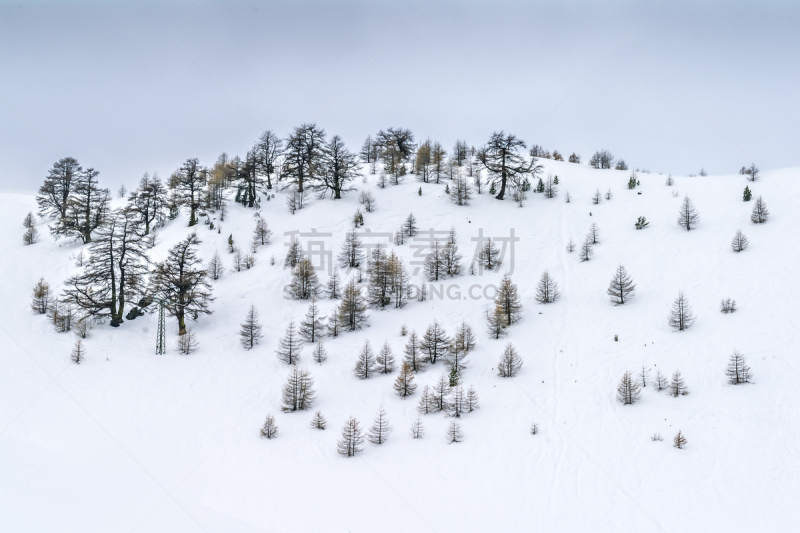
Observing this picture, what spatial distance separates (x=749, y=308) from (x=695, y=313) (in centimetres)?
236

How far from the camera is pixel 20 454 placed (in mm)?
6723

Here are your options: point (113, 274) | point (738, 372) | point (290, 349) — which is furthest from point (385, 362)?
point (113, 274)

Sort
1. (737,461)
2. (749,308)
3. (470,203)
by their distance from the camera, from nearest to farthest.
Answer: (737,461) → (749,308) → (470,203)

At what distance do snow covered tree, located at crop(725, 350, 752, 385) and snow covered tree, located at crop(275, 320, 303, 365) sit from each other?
20730mm

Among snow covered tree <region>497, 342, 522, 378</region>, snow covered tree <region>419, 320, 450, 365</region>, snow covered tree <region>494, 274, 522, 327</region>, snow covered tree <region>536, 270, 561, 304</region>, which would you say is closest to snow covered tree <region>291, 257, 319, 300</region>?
snow covered tree <region>419, 320, 450, 365</region>

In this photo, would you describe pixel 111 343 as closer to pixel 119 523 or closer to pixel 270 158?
pixel 119 523

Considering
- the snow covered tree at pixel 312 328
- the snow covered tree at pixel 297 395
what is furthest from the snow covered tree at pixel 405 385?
the snow covered tree at pixel 312 328

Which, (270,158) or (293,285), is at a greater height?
(270,158)

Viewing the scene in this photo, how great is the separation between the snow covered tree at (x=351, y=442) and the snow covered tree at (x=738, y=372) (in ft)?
52.1

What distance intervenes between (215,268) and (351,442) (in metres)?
20.5

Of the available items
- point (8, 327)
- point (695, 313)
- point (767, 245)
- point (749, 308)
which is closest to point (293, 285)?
point (8, 327)

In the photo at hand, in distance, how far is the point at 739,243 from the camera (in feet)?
82.8

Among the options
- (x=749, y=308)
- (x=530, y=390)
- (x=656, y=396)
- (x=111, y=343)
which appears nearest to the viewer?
(x=656, y=396)

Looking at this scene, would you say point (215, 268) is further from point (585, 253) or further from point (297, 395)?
point (585, 253)
